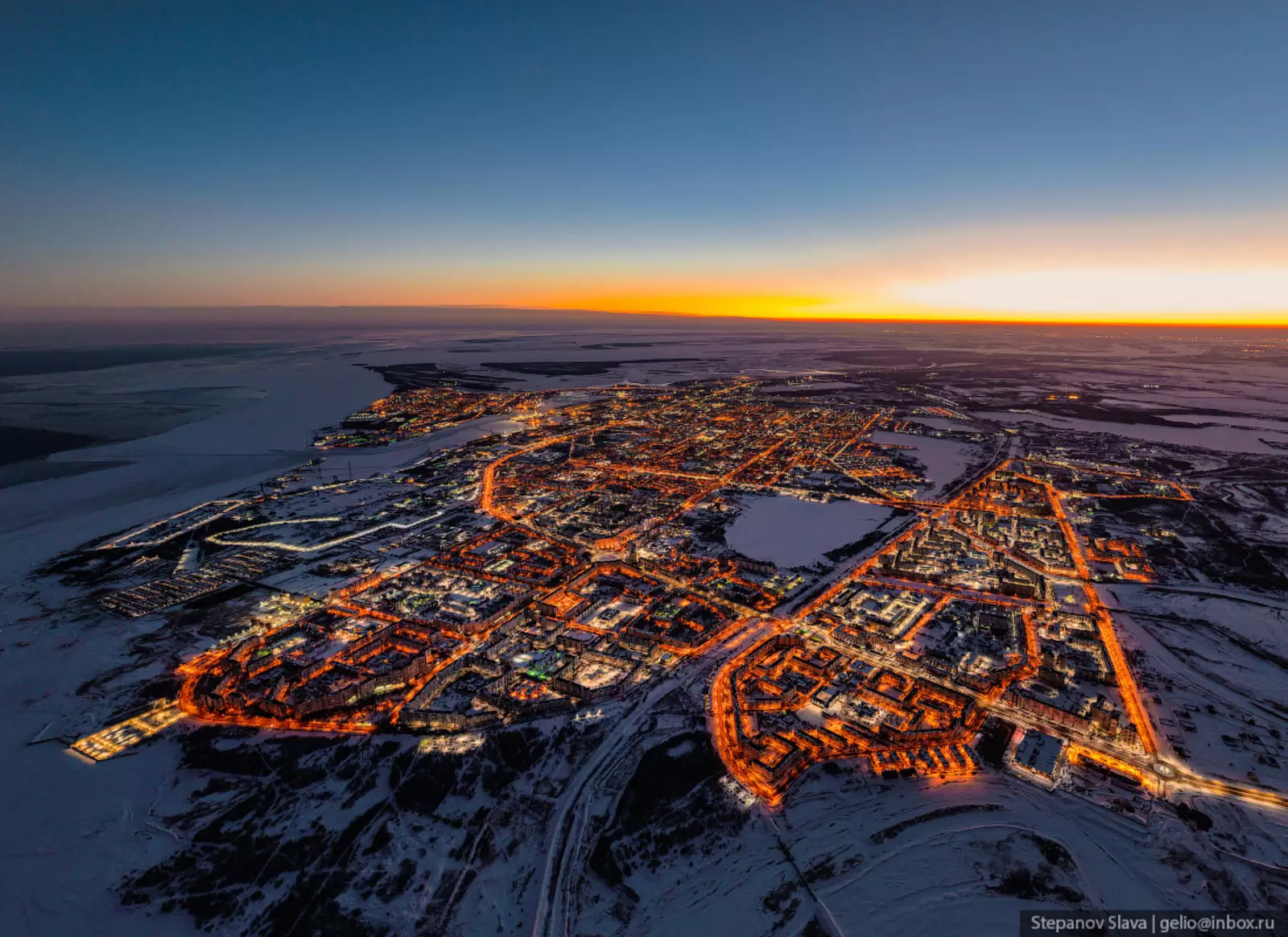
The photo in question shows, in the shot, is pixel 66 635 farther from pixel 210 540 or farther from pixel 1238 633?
pixel 1238 633

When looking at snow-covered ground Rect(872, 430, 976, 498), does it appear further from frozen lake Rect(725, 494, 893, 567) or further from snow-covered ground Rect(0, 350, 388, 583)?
snow-covered ground Rect(0, 350, 388, 583)

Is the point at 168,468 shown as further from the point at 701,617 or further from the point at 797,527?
the point at 797,527

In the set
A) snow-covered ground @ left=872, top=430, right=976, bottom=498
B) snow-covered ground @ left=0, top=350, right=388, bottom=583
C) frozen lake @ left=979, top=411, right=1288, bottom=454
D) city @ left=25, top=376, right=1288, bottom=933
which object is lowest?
city @ left=25, top=376, right=1288, bottom=933

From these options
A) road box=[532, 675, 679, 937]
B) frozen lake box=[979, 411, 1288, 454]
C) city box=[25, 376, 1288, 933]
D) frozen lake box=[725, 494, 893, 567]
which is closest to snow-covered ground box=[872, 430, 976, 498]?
city box=[25, 376, 1288, 933]

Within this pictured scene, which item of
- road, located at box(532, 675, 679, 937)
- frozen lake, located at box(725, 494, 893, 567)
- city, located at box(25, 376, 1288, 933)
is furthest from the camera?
frozen lake, located at box(725, 494, 893, 567)

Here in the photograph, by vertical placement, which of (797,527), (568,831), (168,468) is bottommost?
(568,831)

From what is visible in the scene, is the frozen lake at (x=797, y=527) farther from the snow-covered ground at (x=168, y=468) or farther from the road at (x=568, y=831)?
the snow-covered ground at (x=168, y=468)

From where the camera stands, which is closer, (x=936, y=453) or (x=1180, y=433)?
(x=936, y=453)

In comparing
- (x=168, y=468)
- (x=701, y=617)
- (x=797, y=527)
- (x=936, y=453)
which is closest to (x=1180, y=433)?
(x=936, y=453)

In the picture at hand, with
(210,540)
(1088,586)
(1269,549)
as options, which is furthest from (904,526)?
(210,540)
